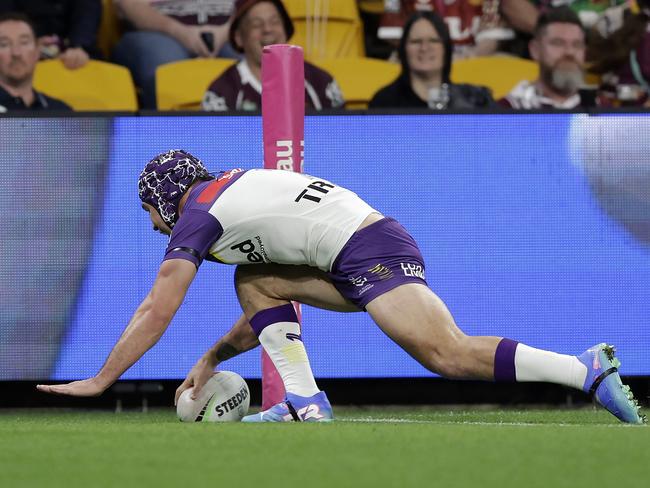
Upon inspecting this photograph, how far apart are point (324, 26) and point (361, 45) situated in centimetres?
42

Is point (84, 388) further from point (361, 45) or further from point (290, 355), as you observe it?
point (361, 45)

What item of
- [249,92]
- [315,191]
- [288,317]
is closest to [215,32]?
[249,92]

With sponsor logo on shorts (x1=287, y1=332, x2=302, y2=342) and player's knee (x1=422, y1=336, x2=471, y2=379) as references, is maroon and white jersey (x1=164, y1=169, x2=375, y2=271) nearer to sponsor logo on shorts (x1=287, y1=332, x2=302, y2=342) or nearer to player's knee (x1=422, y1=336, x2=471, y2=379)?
sponsor logo on shorts (x1=287, y1=332, x2=302, y2=342)

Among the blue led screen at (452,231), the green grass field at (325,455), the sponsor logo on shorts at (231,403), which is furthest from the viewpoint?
the blue led screen at (452,231)

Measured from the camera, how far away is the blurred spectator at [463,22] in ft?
37.4

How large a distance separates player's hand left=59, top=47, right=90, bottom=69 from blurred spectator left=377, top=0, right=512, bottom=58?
7.80 ft

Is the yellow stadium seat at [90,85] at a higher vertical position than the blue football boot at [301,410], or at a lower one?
higher

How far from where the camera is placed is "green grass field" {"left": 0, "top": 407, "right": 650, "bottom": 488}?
432 cm

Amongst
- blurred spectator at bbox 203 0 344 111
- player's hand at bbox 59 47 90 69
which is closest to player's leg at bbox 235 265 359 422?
blurred spectator at bbox 203 0 344 111

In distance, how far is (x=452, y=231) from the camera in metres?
8.49

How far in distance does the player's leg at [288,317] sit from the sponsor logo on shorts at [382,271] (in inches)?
12.6

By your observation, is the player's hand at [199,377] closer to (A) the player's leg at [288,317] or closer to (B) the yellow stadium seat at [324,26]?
(A) the player's leg at [288,317]

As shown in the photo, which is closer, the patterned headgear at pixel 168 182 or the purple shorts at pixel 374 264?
the purple shorts at pixel 374 264

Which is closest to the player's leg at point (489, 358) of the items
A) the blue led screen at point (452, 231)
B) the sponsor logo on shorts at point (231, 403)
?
the sponsor logo on shorts at point (231, 403)
